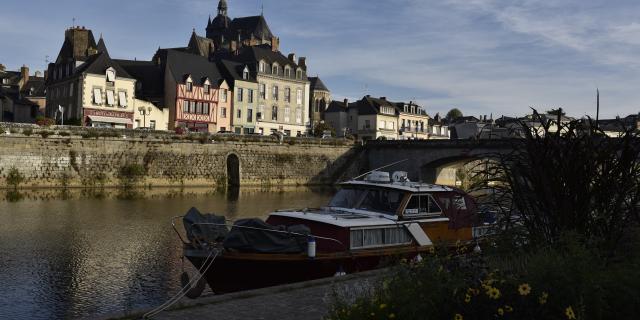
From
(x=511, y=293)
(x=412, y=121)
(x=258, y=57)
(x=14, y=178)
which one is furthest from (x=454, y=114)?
(x=511, y=293)

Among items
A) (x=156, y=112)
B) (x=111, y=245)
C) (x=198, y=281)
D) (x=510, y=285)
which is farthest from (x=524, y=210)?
(x=156, y=112)

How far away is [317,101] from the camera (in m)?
90.6

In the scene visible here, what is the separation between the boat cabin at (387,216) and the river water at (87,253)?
386cm

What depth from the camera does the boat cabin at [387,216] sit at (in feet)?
47.0

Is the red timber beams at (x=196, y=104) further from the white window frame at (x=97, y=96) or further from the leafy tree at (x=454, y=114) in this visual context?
the leafy tree at (x=454, y=114)

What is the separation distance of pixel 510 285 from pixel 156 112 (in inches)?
2181

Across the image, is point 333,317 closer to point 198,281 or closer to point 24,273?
point 198,281

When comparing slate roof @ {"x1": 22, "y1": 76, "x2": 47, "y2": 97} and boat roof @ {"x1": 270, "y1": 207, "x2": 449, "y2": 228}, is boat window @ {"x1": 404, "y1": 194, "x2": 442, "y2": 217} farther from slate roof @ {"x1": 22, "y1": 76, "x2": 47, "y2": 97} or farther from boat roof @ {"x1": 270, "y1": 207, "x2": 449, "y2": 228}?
slate roof @ {"x1": 22, "y1": 76, "x2": 47, "y2": 97}

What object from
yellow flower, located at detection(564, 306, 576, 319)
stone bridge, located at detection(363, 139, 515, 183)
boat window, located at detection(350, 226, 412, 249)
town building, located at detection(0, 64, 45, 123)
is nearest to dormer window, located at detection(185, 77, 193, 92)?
town building, located at detection(0, 64, 45, 123)

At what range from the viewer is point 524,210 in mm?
10000

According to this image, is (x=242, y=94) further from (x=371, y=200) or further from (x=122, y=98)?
(x=371, y=200)

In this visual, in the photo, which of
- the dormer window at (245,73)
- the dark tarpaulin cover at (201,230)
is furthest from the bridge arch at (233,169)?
the dark tarpaulin cover at (201,230)

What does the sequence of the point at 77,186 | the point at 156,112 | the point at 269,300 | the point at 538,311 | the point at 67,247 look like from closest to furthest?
1. the point at 538,311
2. the point at 269,300
3. the point at 67,247
4. the point at 77,186
5. the point at 156,112

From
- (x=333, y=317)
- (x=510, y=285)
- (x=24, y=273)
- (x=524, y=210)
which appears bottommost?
(x=24, y=273)
